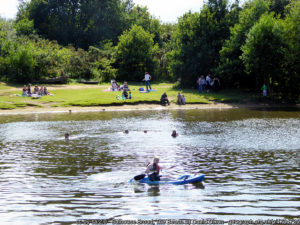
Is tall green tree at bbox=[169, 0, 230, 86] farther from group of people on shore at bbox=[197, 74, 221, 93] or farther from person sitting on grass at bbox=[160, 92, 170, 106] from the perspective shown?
person sitting on grass at bbox=[160, 92, 170, 106]

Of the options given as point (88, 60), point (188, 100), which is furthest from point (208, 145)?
point (88, 60)

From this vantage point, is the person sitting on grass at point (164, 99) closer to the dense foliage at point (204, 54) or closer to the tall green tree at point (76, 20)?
the dense foliage at point (204, 54)

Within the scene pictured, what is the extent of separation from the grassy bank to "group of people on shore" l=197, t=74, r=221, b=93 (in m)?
1.11

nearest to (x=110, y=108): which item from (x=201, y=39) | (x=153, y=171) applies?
(x=201, y=39)

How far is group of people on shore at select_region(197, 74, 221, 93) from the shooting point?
200 ft

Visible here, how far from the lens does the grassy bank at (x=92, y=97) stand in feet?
170

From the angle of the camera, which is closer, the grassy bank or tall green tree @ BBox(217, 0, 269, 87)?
the grassy bank

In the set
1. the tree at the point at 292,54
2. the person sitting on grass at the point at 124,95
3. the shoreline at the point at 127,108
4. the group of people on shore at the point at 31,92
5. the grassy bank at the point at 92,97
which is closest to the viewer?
the shoreline at the point at 127,108

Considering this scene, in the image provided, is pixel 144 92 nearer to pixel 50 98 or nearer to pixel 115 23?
pixel 50 98

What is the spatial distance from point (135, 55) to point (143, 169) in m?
54.2

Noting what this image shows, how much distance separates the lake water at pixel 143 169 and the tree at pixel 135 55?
113ft

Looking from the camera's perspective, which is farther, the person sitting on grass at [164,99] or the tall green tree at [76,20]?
the tall green tree at [76,20]

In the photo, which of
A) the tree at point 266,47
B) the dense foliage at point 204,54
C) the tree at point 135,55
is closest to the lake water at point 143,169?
the tree at point 266,47

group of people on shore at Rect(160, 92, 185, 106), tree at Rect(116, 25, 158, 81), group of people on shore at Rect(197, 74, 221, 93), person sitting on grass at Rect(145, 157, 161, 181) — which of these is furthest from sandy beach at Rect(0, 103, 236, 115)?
person sitting on grass at Rect(145, 157, 161, 181)
